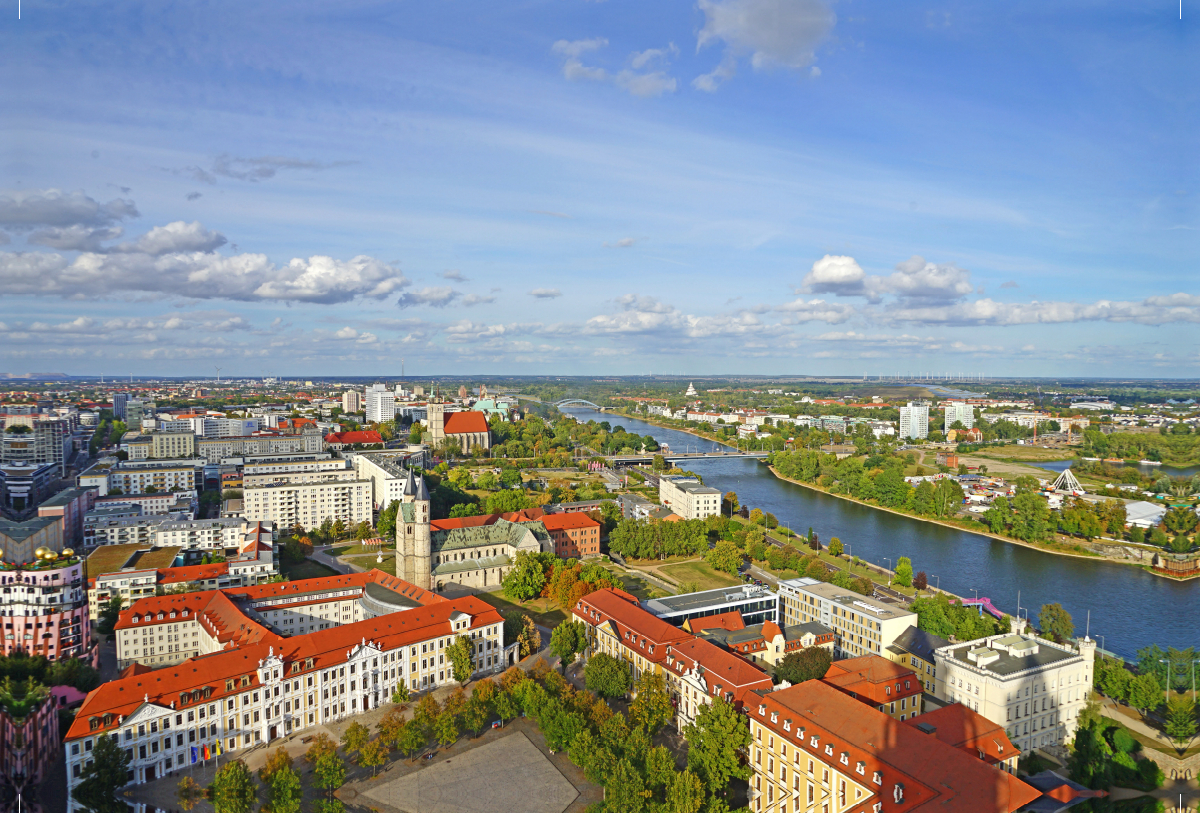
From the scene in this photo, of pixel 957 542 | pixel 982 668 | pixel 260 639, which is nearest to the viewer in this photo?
pixel 982 668

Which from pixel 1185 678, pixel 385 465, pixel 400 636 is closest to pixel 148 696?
pixel 400 636

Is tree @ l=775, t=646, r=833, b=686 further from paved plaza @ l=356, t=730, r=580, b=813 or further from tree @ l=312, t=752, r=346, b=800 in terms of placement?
tree @ l=312, t=752, r=346, b=800

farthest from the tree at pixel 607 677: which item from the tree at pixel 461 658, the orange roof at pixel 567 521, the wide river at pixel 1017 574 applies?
the wide river at pixel 1017 574

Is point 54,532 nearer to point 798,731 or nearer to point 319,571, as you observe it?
point 319,571

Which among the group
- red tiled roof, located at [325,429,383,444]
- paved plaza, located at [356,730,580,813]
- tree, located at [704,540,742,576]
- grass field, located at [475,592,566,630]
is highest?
red tiled roof, located at [325,429,383,444]

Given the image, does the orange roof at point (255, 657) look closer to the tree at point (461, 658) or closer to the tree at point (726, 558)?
the tree at point (461, 658)

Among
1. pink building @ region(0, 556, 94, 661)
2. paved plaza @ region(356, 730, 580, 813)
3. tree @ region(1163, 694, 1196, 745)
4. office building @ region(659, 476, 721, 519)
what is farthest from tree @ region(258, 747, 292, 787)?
office building @ region(659, 476, 721, 519)

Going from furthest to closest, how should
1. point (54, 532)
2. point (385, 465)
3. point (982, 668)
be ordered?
point (385, 465) < point (54, 532) < point (982, 668)
